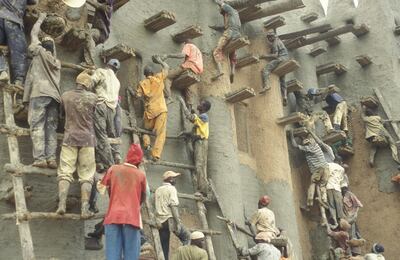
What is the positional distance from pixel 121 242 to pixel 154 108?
4640 mm

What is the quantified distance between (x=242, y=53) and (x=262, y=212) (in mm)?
4645

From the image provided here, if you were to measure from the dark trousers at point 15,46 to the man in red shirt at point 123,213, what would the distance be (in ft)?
6.59

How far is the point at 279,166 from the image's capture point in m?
14.7

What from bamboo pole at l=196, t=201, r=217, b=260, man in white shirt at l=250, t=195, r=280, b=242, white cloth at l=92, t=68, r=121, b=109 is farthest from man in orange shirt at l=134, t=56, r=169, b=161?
man in white shirt at l=250, t=195, r=280, b=242

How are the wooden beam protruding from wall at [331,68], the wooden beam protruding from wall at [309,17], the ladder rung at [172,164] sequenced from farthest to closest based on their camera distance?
the wooden beam protruding from wall at [309,17] → the wooden beam protruding from wall at [331,68] → the ladder rung at [172,164]

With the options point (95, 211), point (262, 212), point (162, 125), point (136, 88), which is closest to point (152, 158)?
point (162, 125)

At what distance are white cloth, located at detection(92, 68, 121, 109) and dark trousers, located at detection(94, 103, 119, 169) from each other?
0.14 m

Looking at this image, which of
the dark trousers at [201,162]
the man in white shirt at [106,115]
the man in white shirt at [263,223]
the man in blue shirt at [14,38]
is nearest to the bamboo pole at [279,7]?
the dark trousers at [201,162]

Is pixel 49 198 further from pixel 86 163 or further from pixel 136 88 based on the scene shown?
→ pixel 136 88

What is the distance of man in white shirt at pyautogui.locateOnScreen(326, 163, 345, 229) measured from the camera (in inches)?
603

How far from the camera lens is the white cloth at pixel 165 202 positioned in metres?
10.2

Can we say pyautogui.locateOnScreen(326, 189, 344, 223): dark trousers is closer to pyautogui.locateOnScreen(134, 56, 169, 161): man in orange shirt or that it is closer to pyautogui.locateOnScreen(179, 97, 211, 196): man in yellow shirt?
pyautogui.locateOnScreen(179, 97, 211, 196): man in yellow shirt

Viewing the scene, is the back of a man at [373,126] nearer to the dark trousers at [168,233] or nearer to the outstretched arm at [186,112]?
the outstretched arm at [186,112]

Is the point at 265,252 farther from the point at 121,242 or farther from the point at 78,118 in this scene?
the point at 78,118
